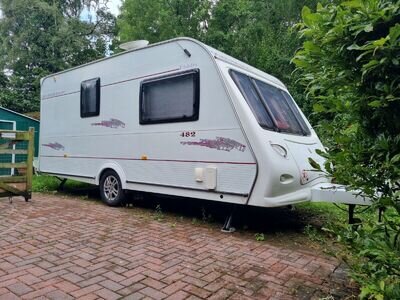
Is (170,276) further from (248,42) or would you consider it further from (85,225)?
(248,42)

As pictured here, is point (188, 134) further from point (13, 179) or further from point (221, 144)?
point (13, 179)

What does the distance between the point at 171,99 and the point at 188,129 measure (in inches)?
22.8

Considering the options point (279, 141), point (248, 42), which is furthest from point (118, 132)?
point (248, 42)

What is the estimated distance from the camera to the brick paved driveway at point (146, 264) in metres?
2.57

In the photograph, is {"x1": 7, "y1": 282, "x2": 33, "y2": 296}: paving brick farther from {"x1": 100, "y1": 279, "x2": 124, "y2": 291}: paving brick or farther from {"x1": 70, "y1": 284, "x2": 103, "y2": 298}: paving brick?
{"x1": 100, "y1": 279, "x2": 124, "y2": 291}: paving brick

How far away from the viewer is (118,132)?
566 cm

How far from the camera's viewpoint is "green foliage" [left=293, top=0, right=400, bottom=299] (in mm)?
1700

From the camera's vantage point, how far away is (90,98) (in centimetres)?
620

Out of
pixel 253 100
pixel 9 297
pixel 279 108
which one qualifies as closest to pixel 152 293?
pixel 9 297

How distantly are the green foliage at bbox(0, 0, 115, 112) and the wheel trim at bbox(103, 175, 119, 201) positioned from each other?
14785 mm

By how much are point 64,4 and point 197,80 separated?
22387 millimetres

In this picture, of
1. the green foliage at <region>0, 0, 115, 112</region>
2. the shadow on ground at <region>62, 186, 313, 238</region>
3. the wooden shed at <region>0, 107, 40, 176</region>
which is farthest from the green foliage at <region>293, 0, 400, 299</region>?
the green foliage at <region>0, 0, 115, 112</region>

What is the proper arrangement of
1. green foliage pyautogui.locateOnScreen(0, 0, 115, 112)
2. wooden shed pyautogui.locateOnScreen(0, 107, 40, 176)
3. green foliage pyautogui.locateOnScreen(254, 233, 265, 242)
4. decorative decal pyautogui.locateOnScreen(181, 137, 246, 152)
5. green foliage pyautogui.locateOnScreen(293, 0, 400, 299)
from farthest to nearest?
green foliage pyautogui.locateOnScreen(0, 0, 115, 112), wooden shed pyautogui.locateOnScreen(0, 107, 40, 176), decorative decal pyautogui.locateOnScreen(181, 137, 246, 152), green foliage pyautogui.locateOnScreen(254, 233, 265, 242), green foliage pyautogui.locateOnScreen(293, 0, 400, 299)

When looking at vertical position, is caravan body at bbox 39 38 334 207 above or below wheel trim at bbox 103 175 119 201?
above
